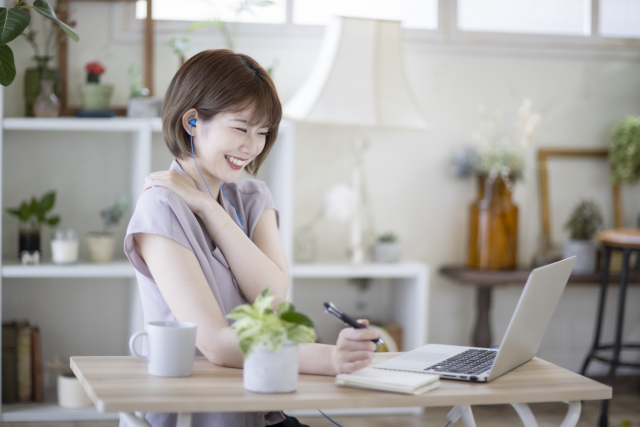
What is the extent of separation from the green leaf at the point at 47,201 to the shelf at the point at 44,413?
2.67 feet

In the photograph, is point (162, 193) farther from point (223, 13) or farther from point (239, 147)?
point (223, 13)

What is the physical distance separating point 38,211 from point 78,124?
1.33 ft

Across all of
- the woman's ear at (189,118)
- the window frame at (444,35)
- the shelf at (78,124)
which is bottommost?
the woman's ear at (189,118)

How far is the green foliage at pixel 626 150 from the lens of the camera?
10.3ft

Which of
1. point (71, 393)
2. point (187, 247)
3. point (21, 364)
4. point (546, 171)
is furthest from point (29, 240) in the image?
point (546, 171)

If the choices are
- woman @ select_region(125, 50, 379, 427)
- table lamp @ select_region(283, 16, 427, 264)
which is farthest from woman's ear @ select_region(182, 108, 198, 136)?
table lamp @ select_region(283, 16, 427, 264)

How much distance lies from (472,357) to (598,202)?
244 centimetres

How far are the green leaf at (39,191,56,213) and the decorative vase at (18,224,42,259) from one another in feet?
0.32

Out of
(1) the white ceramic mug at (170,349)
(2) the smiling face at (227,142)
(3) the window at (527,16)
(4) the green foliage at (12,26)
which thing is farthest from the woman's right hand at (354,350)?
(3) the window at (527,16)

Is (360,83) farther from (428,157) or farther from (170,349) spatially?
(170,349)

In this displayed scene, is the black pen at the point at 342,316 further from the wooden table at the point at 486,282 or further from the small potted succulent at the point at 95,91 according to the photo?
the small potted succulent at the point at 95,91

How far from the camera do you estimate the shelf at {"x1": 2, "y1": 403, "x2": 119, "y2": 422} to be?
2684 millimetres

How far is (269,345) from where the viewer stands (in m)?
0.97

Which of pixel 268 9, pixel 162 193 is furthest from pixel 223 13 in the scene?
pixel 162 193
